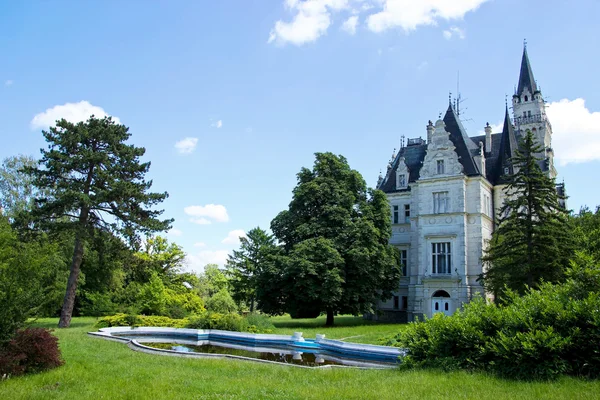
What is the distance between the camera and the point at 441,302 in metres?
38.1

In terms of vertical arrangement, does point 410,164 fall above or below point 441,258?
above

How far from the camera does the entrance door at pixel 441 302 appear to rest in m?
37.7

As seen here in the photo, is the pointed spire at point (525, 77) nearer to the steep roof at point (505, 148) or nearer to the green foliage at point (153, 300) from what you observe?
the steep roof at point (505, 148)

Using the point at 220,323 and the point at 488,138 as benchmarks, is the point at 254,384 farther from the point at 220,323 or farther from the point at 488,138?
the point at 488,138

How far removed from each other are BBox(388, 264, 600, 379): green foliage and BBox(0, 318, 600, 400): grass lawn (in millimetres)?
633

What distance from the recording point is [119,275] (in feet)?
135

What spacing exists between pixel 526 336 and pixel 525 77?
58156 millimetres

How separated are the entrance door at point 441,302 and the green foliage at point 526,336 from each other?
25.5m

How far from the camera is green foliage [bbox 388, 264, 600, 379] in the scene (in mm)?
10141

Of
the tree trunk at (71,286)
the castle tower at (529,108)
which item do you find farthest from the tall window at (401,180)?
the tree trunk at (71,286)

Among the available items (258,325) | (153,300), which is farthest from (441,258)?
(153,300)

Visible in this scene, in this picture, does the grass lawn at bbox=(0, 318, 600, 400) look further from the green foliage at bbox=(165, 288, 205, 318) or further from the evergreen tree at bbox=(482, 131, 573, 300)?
the green foliage at bbox=(165, 288, 205, 318)

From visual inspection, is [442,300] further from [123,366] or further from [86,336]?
[123,366]

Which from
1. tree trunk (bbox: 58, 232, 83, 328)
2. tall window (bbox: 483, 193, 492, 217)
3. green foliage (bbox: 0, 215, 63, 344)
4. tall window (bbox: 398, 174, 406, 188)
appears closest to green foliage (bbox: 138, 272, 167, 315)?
tree trunk (bbox: 58, 232, 83, 328)
